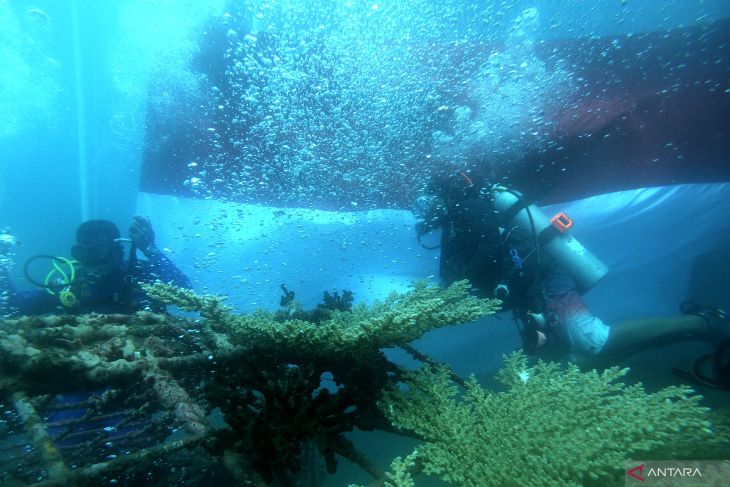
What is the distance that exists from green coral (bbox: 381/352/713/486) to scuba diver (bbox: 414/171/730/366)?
319cm

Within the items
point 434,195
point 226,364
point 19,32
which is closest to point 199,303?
point 226,364

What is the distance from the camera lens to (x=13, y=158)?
22.7m

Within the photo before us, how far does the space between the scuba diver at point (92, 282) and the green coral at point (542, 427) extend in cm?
603

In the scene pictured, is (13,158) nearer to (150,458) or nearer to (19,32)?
(19,32)

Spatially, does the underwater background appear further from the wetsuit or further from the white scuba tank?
the wetsuit

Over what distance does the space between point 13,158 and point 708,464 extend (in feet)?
111

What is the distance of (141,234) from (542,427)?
27.3ft

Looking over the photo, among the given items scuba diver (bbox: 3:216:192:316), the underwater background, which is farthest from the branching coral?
the underwater background

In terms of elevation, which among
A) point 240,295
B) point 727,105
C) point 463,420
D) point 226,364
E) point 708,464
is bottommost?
point 708,464

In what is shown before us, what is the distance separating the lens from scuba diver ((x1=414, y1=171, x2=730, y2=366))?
5980 mm

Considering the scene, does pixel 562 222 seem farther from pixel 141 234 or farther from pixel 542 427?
pixel 141 234

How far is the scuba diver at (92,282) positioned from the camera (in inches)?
258

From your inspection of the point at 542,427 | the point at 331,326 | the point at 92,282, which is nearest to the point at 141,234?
the point at 92,282

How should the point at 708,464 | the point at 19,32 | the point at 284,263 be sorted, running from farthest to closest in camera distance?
the point at 284,263 < the point at 19,32 < the point at 708,464
